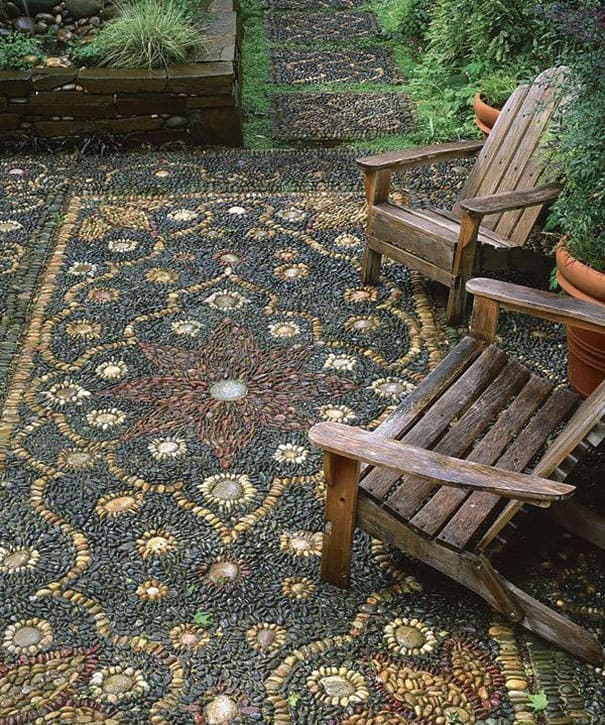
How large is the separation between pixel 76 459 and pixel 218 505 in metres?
0.62

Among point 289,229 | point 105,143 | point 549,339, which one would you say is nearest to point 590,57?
point 549,339

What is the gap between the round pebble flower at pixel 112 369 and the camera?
356 cm

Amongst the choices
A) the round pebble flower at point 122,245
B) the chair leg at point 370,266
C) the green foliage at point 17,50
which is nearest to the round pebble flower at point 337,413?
the chair leg at point 370,266

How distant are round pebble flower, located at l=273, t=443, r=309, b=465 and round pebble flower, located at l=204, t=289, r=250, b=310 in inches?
41.9

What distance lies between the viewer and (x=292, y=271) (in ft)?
14.2

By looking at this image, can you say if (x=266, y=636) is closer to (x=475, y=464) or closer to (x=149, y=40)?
(x=475, y=464)

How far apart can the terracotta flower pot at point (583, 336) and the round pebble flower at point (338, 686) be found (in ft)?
5.00

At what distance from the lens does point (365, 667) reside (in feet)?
7.70

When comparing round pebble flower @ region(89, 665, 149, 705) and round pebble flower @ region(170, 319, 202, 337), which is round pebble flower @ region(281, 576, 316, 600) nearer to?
round pebble flower @ region(89, 665, 149, 705)

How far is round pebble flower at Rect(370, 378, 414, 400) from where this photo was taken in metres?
3.43

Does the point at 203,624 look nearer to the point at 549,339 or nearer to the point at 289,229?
the point at 549,339

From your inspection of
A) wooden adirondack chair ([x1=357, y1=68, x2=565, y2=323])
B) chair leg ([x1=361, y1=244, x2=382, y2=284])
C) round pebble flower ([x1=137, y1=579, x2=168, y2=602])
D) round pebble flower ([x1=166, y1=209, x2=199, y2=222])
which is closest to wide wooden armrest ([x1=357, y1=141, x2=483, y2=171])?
wooden adirondack chair ([x1=357, y1=68, x2=565, y2=323])

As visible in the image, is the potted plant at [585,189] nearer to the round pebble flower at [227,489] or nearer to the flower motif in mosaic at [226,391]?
the flower motif in mosaic at [226,391]

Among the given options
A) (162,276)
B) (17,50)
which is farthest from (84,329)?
(17,50)
